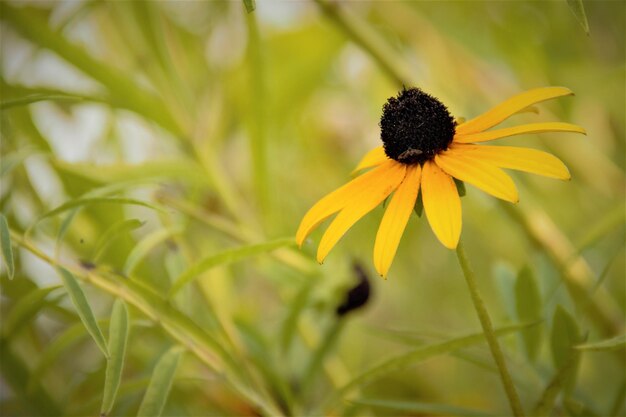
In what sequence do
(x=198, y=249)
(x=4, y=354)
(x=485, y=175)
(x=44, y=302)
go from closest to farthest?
(x=485, y=175), (x=44, y=302), (x=4, y=354), (x=198, y=249)

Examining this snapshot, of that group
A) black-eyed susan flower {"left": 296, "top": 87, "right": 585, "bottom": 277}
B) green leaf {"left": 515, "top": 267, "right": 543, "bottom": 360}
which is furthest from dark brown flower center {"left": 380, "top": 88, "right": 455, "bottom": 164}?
green leaf {"left": 515, "top": 267, "right": 543, "bottom": 360}

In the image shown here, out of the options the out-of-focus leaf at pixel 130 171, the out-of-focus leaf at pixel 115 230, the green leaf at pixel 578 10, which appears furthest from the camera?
the out-of-focus leaf at pixel 130 171

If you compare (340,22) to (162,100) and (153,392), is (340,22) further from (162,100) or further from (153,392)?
(153,392)

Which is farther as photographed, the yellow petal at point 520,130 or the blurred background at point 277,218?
the blurred background at point 277,218

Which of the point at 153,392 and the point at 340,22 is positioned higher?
the point at 340,22

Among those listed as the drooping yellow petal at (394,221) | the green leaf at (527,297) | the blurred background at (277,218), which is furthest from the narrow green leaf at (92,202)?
the green leaf at (527,297)

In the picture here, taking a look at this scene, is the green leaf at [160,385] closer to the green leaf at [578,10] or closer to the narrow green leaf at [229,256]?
the narrow green leaf at [229,256]

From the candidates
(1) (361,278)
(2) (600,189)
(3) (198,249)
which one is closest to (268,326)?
(3) (198,249)

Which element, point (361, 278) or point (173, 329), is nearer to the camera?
point (173, 329)
